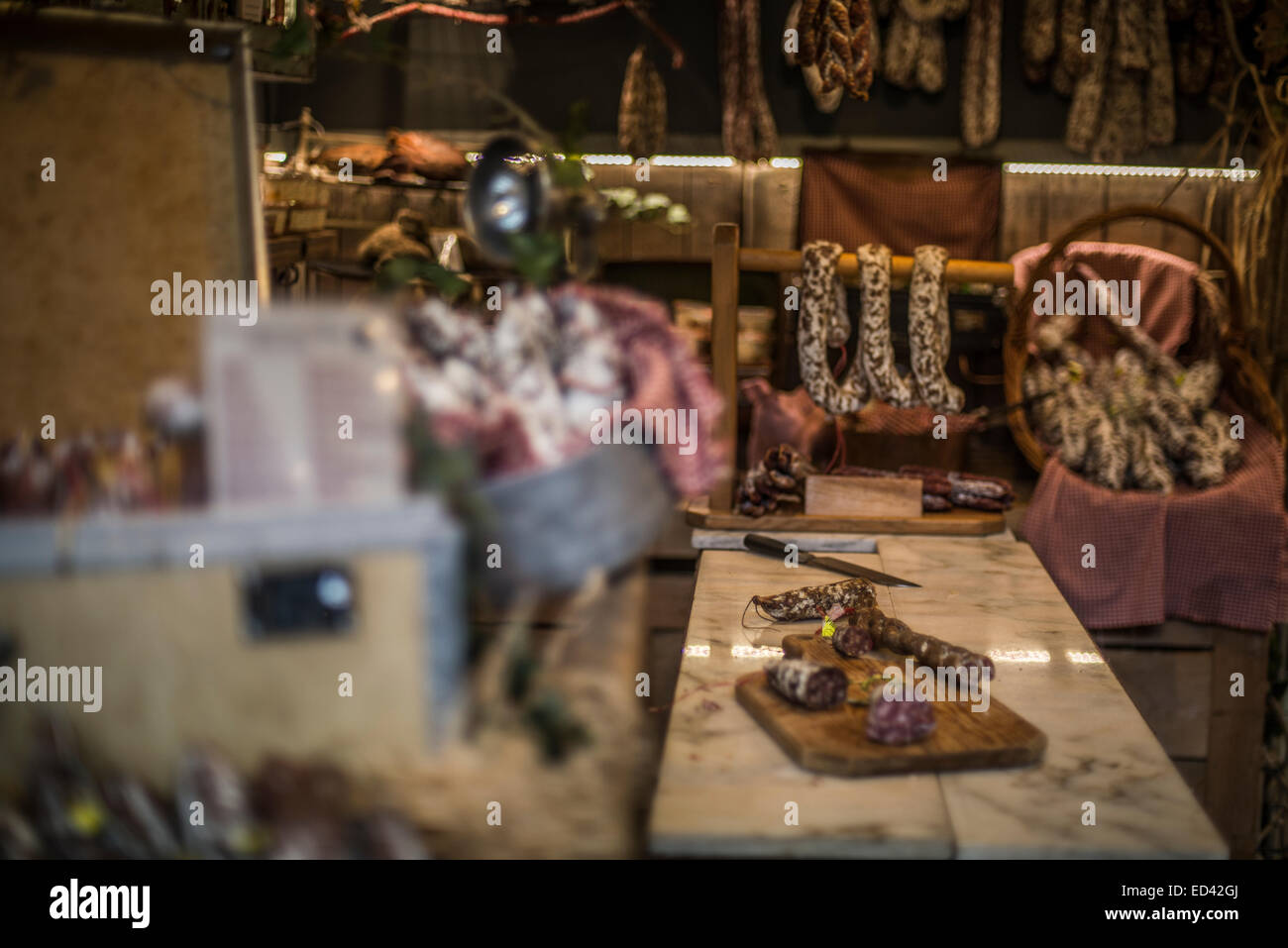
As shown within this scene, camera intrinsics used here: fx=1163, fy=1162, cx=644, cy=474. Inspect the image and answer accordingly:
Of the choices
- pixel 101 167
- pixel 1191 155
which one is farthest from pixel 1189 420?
pixel 101 167

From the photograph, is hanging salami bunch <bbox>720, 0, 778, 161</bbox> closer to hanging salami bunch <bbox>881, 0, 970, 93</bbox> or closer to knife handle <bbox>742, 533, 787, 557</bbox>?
hanging salami bunch <bbox>881, 0, 970, 93</bbox>

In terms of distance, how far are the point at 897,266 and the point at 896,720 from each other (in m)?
2.14

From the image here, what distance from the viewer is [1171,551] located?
162 inches

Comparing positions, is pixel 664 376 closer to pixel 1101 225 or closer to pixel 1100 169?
pixel 1101 225

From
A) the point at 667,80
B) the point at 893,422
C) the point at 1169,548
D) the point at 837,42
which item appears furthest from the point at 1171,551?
the point at 667,80

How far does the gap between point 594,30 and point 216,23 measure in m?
5.22

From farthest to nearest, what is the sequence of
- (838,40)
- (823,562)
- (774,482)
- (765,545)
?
(838,40)
(774,482)
(765,545)
(823,562)

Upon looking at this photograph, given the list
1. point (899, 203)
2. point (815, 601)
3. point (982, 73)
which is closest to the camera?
point (815, 601)

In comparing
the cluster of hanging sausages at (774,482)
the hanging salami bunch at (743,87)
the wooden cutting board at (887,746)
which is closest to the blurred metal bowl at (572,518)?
the wooden cutting board at (887,746)

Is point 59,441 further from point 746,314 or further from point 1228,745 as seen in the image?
point 746,314

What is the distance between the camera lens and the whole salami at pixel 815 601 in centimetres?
294


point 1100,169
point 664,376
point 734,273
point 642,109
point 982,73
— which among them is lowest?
point 664,376

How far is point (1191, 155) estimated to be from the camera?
253 inches

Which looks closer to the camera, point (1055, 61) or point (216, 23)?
point (216, 23)
